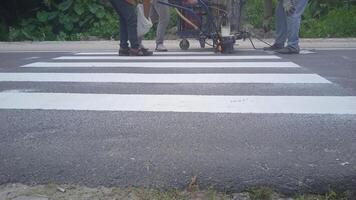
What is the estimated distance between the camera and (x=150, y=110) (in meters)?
4.52

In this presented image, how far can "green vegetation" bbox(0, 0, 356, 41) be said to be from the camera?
12602 millimetres

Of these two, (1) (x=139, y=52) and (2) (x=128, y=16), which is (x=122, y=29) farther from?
(1) (x=139, y=52)

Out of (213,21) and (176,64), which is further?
(213,21)

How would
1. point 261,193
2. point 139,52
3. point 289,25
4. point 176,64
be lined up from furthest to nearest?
point 289,25, point 139,52, point 176,64, point 261,193

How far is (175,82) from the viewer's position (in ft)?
19.0

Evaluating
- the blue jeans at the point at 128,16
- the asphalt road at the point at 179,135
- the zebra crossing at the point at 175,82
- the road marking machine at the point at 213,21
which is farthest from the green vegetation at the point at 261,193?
the road marking machine at the point at 213,21

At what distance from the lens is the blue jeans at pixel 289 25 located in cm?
871

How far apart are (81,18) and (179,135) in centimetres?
1046

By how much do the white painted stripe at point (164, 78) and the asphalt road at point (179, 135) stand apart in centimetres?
5

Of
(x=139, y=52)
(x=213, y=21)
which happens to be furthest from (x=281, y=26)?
(x=139, y=52)

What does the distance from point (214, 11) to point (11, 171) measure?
6.21m

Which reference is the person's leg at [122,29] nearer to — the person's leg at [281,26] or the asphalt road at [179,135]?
the asphalt road at [179,135]

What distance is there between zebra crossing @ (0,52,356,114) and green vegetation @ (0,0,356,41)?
4604 millimetres

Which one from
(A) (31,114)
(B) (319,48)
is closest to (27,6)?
(B) (319,48)
